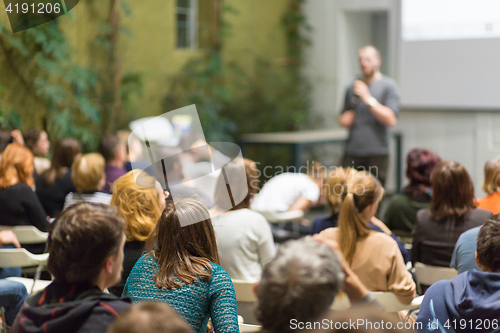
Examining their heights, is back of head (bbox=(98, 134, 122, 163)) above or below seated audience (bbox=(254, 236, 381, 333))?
below

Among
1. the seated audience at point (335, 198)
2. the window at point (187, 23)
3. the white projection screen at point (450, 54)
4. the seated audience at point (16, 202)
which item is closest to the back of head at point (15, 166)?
the seated audience at point (16, 202)

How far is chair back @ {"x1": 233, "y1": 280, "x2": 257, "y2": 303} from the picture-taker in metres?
2.30

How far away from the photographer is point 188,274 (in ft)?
5.11

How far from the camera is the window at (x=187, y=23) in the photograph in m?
7.23

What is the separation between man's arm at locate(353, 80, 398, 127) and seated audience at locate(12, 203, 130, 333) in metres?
3.45

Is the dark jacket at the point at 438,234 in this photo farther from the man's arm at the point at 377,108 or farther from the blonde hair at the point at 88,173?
the man's arm at the point at 377,108

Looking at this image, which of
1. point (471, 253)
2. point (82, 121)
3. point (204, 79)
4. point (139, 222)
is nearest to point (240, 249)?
point (139, 222)

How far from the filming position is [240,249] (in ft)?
8.07

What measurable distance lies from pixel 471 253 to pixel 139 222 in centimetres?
139

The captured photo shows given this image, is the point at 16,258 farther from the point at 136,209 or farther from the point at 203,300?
the point at 203,300

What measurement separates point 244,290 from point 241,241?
24 cm

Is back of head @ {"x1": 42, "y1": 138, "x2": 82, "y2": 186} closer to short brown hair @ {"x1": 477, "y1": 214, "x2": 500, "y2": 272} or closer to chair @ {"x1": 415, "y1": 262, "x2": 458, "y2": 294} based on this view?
chair @ {"x1": 415, "y1": 262, "x2": 458, "y2": 294}

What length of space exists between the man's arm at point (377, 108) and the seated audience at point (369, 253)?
2409 millimetres

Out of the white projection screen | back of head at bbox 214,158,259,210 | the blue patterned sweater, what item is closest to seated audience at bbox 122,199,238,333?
the blue patterned sweater
